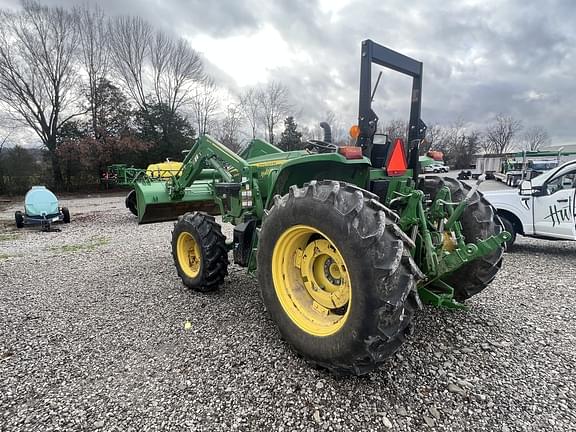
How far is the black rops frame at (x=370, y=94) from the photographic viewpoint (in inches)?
112

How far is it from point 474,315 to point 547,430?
61.0 inches

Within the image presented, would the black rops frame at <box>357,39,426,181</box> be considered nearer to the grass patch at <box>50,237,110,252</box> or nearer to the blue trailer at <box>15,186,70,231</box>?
the grass patch at <box>50,237,110,252</box>

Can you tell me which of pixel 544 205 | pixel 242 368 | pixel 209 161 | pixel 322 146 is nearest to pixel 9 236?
pixel 209 161

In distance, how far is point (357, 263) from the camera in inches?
80.0

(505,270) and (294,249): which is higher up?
(294,249)

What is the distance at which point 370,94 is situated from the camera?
2869mm

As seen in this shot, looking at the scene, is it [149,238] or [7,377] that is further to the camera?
[149,238]

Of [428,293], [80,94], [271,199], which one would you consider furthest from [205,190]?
[80,94]

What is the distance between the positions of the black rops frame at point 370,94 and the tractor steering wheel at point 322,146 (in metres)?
0.25

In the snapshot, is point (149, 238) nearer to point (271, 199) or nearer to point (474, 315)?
point (271, 199)

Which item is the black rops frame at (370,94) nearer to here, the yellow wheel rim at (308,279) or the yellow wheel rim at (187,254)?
the yellow wheel rim at (308,279)

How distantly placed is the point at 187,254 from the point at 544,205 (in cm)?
615

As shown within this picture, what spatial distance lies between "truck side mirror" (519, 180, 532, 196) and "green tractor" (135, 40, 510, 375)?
3.49 m

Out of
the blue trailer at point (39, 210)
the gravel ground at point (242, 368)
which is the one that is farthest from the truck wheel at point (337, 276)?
the blue trailer at point (39, 210)
